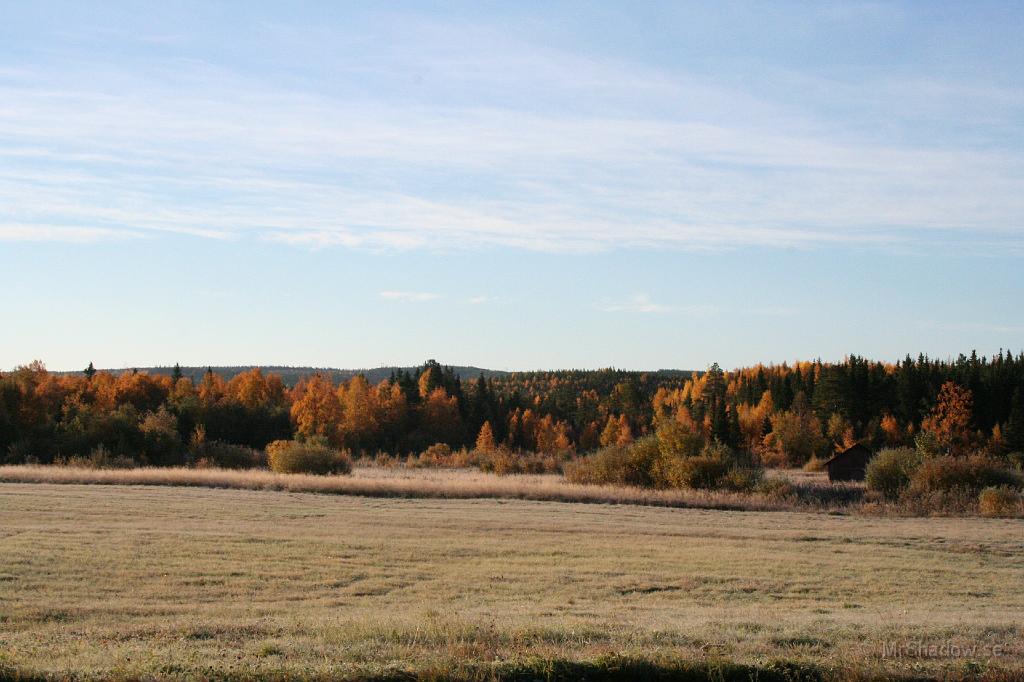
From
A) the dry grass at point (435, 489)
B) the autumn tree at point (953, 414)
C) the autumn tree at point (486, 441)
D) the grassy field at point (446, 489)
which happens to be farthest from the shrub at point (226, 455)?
the autumn tree at point (953, 414)

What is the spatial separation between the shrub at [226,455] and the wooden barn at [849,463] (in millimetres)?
46003

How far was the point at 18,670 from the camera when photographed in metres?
11.9

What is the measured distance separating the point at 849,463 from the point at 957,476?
29.8 meters

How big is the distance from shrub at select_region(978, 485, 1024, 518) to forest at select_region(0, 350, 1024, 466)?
899 inches

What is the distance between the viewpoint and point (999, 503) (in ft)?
148

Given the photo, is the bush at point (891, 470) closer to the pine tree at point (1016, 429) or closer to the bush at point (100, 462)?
the bush at point (100, 462)

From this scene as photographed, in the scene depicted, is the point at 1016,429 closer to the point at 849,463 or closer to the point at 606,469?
the point at 849,463

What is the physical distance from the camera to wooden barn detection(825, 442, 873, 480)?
8056 cm

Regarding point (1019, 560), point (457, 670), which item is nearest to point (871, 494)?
point (1019, 560)

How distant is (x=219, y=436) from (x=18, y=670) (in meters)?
78.6

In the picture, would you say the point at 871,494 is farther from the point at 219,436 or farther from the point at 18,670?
the point at 219,436

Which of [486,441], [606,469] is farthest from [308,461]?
[486,441]

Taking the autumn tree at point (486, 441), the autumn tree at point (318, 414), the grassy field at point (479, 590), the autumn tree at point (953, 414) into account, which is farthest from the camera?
the autumn tree at point (486, 441)

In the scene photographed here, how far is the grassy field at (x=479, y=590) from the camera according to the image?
13.2m
